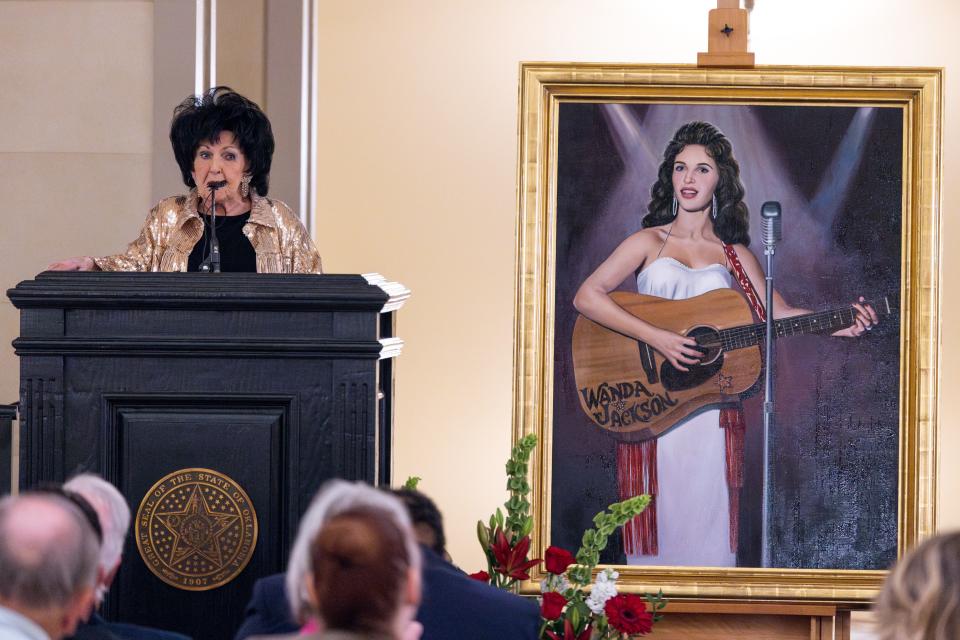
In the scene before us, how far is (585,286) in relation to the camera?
5.37 meters

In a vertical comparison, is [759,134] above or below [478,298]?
above

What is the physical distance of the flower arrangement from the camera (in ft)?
10.3

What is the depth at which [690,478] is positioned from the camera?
210 inches

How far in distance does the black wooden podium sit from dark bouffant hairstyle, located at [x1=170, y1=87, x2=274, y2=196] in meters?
0.94

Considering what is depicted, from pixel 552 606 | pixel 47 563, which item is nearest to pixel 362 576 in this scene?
pixel 47 563

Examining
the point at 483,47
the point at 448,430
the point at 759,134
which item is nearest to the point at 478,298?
the point at 448,430

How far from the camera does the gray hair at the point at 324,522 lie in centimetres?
171

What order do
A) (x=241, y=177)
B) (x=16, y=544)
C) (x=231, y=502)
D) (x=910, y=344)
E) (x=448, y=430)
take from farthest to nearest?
(x=448, y=430) < (x=910, y=344) < (x=241, y=177) < (x=231, y=502) < (x=16, y=544)

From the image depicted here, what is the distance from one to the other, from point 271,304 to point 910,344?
323cm

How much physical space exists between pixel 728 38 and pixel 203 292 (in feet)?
10.0

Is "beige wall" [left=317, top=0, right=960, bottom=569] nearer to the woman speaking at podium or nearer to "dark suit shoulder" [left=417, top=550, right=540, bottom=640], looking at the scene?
the woman speaking at podium

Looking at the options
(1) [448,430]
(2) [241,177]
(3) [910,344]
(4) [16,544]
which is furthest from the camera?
(1) [448,430]

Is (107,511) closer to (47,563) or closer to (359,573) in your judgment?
(47,563)

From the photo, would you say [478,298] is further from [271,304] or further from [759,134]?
[271,304]
